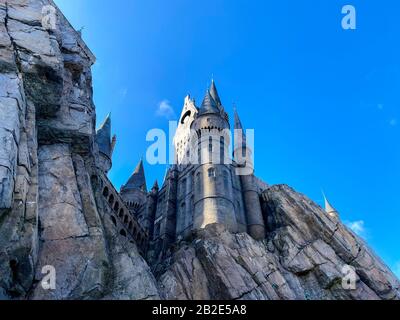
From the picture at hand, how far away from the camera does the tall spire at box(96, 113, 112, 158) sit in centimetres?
4827

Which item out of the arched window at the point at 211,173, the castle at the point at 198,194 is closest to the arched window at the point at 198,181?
the castle at the point at 198,194

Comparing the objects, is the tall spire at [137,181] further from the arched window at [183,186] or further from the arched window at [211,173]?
the arched window at [211,173]

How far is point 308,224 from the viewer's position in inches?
1353

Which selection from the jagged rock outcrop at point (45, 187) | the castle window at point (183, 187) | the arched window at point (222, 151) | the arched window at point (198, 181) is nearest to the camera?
the jagged rock outcrop at point (45, 187)

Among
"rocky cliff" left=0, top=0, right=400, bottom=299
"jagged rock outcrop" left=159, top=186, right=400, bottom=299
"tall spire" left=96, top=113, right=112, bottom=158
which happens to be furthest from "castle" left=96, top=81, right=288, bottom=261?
"rocky cliff" left=0, top=0, right=400, bottom=299

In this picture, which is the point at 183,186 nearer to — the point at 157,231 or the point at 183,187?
the point at 183,187

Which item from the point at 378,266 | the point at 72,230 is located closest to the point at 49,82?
the point at 72,230

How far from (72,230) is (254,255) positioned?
19.1 meters

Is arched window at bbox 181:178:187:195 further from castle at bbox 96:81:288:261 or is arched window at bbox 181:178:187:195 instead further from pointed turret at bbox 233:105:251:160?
pointed turret at bbox 233:105:251:160

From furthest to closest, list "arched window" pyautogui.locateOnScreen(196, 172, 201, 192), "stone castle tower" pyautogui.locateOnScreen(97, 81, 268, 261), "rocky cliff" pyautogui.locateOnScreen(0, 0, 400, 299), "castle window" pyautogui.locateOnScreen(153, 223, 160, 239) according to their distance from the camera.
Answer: "castle window" pyautogui.locateOnScreen(153, 223, 160, 239)
"arched window" pyautogui.locateOnScreen(196, 172, 201, 192)
"stone castle tower" pyautogui.locateOnScreen(97, 81, 268, 261)
"rocky cliff" pyautogui.locateOnScreen(0, 0, 400, 299)

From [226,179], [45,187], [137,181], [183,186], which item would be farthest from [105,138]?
[45,187]

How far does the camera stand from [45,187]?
48.6ft

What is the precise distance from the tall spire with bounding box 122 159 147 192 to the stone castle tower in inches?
43.7

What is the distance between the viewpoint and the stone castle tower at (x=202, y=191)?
3553cm
